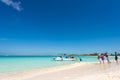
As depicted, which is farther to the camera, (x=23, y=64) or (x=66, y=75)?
(x=23, y=64)

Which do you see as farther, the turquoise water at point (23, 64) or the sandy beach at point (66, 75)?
the turquoise water at point (23, 64)

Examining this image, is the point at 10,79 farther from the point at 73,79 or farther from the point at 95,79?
the point at 95,79

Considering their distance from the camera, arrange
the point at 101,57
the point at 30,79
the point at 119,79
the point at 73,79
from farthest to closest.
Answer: the point at 101,57
the point at 30,79
the point at 73,79
the point at 119,79

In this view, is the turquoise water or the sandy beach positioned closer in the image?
the sandy beach

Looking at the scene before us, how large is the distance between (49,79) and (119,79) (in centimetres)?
413

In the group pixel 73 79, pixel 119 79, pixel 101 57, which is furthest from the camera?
pixel 101 57

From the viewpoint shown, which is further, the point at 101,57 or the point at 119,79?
the point at 101,57

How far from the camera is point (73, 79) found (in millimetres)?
11258

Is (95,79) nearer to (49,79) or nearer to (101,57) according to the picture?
(49,79)

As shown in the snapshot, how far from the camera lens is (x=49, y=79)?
464 inches

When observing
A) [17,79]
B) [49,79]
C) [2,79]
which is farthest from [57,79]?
[2,79]

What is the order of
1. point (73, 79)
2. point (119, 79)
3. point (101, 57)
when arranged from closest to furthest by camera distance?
point (119, 79) < point (73, 79) < point (101, 57)

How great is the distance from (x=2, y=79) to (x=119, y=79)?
7137 mm

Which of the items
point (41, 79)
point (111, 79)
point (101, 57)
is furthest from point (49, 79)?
point (101, 57)
